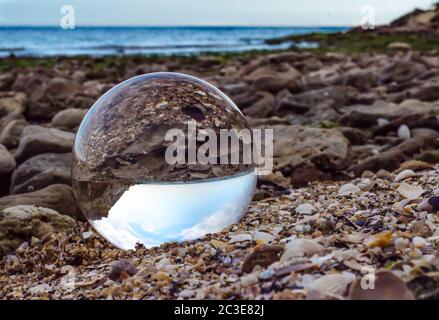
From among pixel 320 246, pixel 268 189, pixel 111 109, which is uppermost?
pixel 111 109

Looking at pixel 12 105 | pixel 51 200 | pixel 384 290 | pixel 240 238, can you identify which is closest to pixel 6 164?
pixel 51 200

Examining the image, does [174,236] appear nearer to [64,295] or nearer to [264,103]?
[64,295]

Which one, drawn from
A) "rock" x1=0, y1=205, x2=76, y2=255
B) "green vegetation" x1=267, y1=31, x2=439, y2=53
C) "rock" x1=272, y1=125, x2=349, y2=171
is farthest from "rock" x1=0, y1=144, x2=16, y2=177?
"green vegetation" x1=267, y1=31, x2=439, y2=53

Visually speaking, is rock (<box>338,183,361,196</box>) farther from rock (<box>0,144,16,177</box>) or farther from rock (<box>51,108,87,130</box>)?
rock (<box>51,108,87,130</box>)

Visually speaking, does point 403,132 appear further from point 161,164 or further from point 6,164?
point 161,164

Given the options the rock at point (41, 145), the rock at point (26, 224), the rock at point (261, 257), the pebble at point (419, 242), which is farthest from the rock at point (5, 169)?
the pebble at point (419, 242)

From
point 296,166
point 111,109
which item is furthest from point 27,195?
point 296,166
